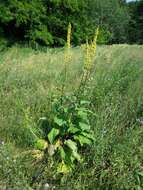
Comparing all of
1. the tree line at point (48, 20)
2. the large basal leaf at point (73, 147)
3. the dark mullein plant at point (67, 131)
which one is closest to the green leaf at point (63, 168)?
the dark mullein plant at point (67, 131)

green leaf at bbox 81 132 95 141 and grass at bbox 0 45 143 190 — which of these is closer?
grass at bbox 0 45 143 190

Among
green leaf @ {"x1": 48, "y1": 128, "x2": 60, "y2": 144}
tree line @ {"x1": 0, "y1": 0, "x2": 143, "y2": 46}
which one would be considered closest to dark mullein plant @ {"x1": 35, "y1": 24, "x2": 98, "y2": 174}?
green leaf @ {"x1": 48, "y1": 128, "x2": 60, "y2": 144}

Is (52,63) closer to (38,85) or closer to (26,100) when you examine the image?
(38,85)

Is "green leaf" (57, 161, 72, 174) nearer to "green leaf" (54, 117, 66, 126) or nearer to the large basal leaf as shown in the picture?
the large basal leaf

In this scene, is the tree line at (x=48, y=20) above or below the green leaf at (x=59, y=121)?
below

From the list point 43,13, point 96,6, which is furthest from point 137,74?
point 96,6

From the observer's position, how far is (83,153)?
4125mm

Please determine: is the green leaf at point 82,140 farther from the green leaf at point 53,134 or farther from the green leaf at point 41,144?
the green leaf at point 41,144

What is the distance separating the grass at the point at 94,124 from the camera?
3.83 meters

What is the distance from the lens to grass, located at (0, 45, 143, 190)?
3.83m

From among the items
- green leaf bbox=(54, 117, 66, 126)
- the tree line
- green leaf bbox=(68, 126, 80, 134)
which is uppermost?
green leaf bbox=(54, 117, 66, 126)

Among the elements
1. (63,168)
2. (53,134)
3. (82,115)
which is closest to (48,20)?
(82,115)

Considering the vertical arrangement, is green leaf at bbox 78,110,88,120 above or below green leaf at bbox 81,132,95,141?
above

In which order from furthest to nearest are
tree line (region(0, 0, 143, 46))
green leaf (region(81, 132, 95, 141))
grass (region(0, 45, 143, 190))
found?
tree line (region(0, 0, 143, 46)) < green leaf (region(81, 132, 95, 141)) < grass (region(0, 45, 143, 190))
